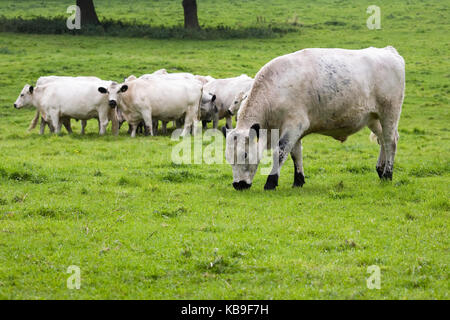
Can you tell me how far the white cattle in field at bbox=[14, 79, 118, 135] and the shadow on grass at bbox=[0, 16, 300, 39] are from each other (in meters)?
18.1

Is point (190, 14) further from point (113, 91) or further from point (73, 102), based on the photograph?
point (73, 102)

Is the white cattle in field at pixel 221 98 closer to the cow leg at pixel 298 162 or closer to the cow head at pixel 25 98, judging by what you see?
the cow head at pixel 25 98

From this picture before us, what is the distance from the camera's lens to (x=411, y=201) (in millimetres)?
10305

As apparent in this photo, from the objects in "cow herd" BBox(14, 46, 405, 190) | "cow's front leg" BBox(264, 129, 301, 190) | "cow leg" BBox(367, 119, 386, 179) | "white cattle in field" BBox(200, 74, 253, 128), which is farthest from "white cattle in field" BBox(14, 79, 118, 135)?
"cow leg" BBox(367, 119, 386, 179)

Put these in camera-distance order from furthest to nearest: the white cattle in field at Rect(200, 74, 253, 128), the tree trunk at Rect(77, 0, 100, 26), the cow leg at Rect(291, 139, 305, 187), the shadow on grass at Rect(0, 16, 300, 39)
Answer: the tree trunk at Rect(77, 0, 100, 26) < the shadow on grass at Rect(0, 16, 300, 39) < the white cattle in field at Rect(200, 74, 253, 128) < the cow leg at Rect(291, 139, 305, 187)

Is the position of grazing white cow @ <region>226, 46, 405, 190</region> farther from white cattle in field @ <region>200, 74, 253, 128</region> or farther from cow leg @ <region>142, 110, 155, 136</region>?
white cattle in field @ <region>200, 74, 253, 128</region>

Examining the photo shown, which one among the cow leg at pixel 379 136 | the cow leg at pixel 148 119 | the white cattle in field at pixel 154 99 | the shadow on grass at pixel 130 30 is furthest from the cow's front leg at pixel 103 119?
the shadow on grass at pixel 130 30

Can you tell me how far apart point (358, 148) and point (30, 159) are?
8.69m

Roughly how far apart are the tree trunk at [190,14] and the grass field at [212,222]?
17463 millimetres

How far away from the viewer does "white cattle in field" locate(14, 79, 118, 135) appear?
18094 mm

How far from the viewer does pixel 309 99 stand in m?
10.9
